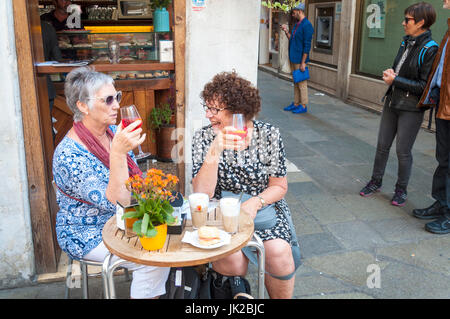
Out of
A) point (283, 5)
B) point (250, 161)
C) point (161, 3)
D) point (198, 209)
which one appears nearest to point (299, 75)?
point (283, 5)

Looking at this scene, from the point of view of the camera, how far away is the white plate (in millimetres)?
1940

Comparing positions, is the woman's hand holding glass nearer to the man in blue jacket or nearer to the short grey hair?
the short grey hair

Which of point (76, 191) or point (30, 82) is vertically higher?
point (30, 82)

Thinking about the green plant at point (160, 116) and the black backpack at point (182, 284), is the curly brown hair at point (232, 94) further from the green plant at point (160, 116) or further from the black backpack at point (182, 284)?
the green plant at point (160, 116)

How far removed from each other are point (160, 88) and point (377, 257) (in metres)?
3.28

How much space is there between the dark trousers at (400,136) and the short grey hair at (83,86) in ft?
9.55

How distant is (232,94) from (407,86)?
2.22 m

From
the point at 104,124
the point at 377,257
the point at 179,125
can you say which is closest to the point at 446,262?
the point at 377,257

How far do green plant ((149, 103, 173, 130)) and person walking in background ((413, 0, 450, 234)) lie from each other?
3005 millimetres

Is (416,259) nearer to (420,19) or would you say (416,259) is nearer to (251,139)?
(251,139)

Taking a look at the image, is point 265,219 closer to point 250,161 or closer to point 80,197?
point 250,161

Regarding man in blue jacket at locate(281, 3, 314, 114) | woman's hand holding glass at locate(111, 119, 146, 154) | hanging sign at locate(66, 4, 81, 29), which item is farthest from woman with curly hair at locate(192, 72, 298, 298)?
man in blue jacket at locate(281, 3, 314, 114)

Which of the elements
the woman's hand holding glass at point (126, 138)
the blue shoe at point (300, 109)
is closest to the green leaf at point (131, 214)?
the woman's hand holding glass at point (126, 138)
